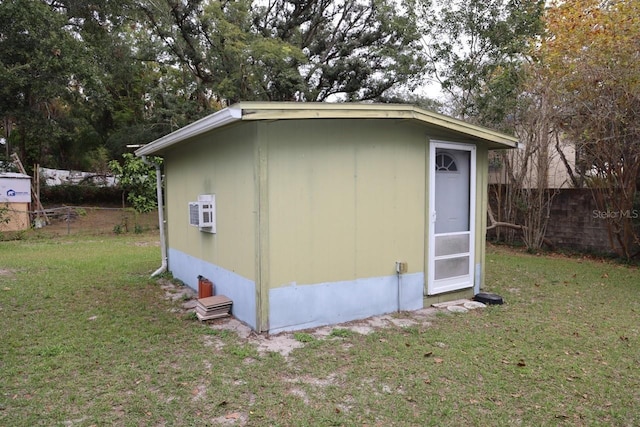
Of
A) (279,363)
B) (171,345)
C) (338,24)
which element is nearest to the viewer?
(279,363)

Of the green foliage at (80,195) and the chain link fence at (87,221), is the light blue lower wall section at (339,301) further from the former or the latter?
the green foliage at (80,195)

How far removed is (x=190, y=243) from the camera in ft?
18.6

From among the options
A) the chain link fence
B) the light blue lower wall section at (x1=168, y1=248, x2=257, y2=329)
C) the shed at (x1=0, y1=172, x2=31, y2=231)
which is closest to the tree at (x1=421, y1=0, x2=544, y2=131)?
the light blue lower wall section at (x1=168, y1=248, x2=257, y2=329)

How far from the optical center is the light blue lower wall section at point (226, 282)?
3971 mm

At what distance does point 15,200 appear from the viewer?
12.5 metres

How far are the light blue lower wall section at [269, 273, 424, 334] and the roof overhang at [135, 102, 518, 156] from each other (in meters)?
1.60

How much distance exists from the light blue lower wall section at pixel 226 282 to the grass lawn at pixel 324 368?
31cm

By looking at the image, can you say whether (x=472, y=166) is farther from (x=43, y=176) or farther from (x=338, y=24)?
(x=43, y=176)

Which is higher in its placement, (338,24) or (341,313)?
(338,24)

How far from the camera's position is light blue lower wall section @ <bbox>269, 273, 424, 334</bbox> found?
12.8 feet

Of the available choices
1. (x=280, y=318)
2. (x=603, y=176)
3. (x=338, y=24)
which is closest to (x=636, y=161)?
(x=603, y=176)

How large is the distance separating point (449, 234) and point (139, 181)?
10441 millimetres

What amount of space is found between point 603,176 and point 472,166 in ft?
15.6

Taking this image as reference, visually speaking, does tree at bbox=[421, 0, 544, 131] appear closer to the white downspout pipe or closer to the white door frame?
the white door frame
